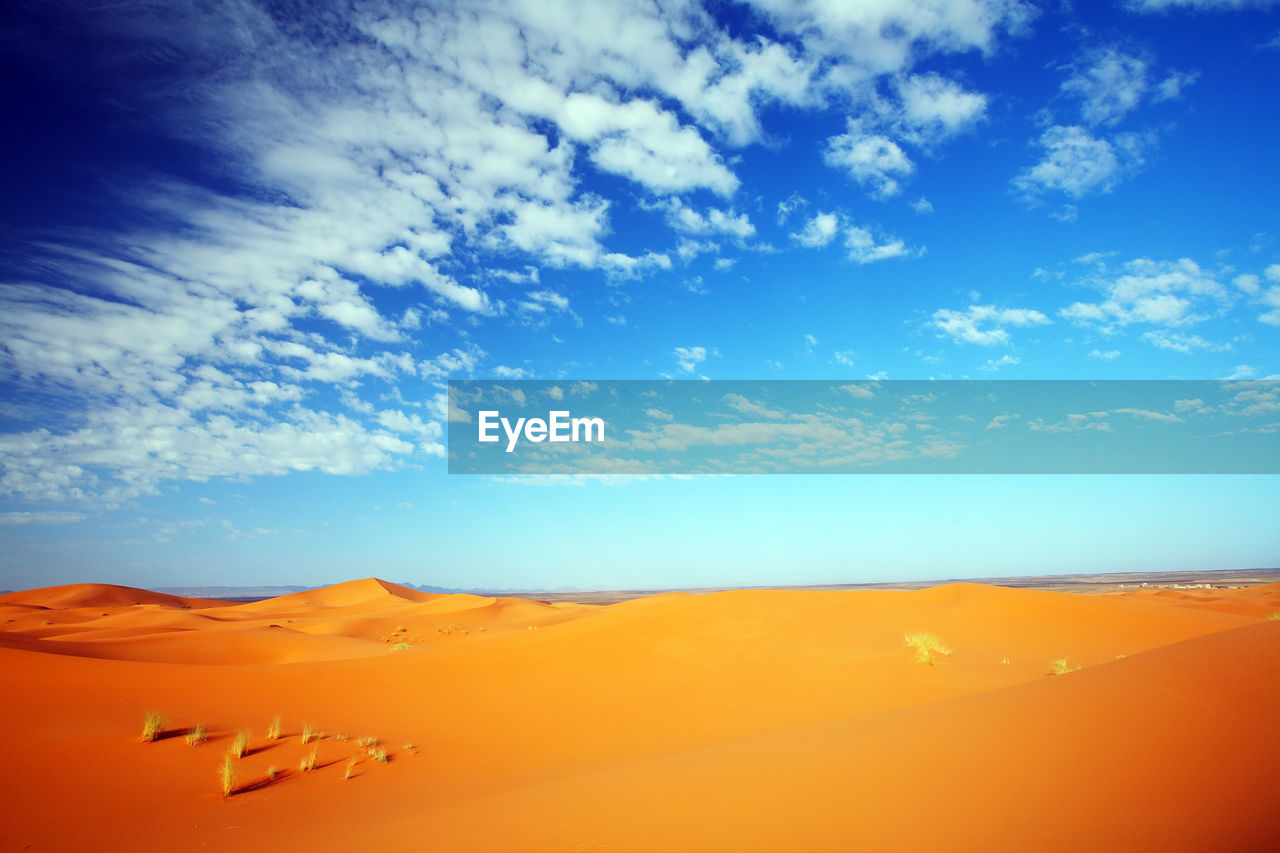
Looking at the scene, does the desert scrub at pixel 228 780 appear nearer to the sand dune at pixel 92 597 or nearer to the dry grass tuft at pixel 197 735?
the dry grass tuft at pixel 197 735

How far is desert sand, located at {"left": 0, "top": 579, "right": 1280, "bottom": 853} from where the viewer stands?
480cm

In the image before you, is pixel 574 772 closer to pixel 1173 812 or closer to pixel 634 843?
pixel 634 843

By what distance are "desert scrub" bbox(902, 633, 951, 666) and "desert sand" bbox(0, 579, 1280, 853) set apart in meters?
0.21

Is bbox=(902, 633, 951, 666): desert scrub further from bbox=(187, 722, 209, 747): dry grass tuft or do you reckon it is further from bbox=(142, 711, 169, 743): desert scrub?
bbox=(142, 711, 169, 743): desert scrub

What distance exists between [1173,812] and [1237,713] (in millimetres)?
1875

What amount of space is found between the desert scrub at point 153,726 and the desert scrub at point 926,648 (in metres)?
12.6

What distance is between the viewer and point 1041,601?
1961 centimetres

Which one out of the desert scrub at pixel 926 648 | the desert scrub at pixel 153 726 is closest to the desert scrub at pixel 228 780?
the desert scrub at pixel 153 726

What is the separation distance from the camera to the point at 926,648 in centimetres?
1252

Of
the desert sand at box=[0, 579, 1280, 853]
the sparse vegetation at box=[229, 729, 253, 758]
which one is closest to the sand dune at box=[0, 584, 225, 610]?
the desert sand at box=[0, 579, 1280, 853]

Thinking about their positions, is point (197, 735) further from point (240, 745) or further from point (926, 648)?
point (926, 648)

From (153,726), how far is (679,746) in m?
7.44

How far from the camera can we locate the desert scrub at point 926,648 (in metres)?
12.0

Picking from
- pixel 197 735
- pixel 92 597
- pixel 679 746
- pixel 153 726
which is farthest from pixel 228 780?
pixel 92 597
